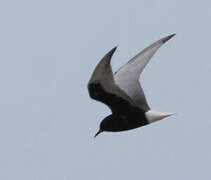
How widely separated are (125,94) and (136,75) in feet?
3.86

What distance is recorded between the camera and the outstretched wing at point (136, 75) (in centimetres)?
2472

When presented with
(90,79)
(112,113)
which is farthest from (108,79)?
(112,113)

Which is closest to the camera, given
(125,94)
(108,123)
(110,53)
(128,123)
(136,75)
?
(110,53)

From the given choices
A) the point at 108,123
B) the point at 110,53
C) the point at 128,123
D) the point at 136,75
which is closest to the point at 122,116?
the point at 128,123

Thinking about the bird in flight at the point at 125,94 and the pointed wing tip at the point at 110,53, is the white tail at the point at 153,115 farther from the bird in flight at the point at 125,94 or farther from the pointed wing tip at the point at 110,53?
the pointed wing tip at the point at 110,53

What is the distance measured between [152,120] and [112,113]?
2.71 feet

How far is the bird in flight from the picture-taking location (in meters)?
23.1

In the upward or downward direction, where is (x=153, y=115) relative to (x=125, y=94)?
downward

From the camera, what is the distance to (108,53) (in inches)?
862

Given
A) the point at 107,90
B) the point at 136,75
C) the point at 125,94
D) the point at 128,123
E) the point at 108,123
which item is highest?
the point at 136,75

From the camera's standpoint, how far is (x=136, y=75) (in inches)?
989

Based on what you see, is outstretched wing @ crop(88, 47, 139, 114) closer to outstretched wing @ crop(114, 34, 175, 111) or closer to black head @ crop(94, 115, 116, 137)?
black head @ crop(94, 115, 116, 137)

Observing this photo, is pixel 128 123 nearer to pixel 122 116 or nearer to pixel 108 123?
pixel 122 116

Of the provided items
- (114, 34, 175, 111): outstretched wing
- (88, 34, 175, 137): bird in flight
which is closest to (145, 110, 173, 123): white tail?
(88, 34, 175, 137): bird in flight
